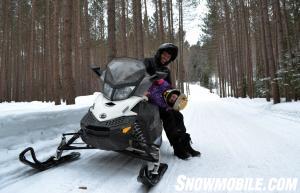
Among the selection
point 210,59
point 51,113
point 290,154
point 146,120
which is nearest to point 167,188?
point 146,120

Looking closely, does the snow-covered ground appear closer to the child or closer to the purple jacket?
the child

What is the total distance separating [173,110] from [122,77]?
1.27m

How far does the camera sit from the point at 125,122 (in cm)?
388

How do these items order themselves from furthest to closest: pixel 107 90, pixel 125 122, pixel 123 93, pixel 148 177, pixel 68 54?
1. pixel 68 54
2. pixel 107 90
3. pixel 123 93
4. pixel 125 122
5. pixel 148 177

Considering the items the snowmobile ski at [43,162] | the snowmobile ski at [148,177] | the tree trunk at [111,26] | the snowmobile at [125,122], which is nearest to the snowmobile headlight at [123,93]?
the snowmobile at [125,122]

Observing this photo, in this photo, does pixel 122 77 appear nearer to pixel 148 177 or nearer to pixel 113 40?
pixel 148 177

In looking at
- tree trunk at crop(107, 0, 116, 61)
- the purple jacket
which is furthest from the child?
tree trunk at crop(107, 0, 116, 61)

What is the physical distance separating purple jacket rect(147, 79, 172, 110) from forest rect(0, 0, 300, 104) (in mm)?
5192

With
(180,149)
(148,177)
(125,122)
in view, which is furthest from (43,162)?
(180,149)

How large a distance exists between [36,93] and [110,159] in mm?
27672

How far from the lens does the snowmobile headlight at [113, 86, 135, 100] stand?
13.4 ft

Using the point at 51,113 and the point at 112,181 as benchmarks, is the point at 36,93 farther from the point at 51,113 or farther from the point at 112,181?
the point at 112,181

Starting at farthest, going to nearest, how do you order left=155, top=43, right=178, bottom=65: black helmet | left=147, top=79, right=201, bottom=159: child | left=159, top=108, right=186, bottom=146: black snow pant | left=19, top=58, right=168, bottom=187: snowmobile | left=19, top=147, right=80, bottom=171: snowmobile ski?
left=155, top=43, right=178, bottom=65: black helmet < left=159, top=108, right=186, bottom=146: black snow pant < left=147, top=79, right=201, bottom=159: child < left=19, top=147, right=80, bottom=171: snowmobile ski < left=19, top=58, right=168, bottom=187: snowmobile

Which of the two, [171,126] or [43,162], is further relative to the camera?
[171,126]
